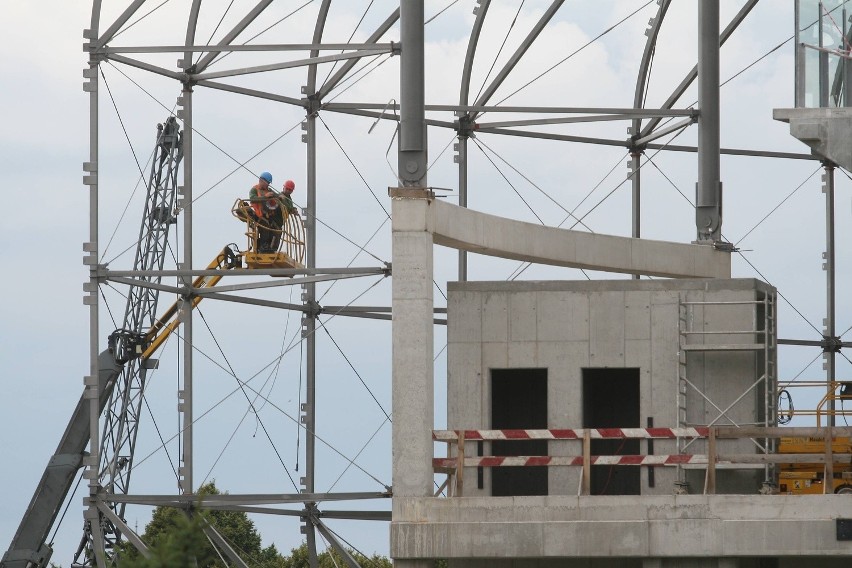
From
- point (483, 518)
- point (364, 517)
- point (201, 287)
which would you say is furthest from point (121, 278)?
point (483, 518)

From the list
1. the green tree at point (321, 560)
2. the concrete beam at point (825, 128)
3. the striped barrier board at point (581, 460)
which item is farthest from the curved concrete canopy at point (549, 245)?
the green tree at point (321, 560)

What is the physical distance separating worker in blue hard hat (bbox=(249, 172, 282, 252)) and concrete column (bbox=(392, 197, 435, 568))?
42.2 ft

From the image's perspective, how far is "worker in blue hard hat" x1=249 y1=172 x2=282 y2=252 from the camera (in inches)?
1633

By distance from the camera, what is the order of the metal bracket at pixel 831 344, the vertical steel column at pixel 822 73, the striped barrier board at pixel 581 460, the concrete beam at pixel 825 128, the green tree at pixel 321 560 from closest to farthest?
the concrete beam at pixel 825 128 → the vertical steel column at pixel 822 73 → the striped barrier board at pixel 581 460 → the metal bracket at pixel 831 344 → the green tree at pixel 321 560

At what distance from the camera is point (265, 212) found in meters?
41.7

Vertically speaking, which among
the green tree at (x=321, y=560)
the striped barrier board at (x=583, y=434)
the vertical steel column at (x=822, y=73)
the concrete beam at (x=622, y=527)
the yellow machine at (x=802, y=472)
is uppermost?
the vertical steel column at (x=822, y=73)

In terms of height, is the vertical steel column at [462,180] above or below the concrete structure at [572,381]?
above

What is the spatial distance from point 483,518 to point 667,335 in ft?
21.2

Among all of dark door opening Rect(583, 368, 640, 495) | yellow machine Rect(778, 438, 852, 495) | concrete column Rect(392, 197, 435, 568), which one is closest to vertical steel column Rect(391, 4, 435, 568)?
concrete column Rect(392, 197, 435, 568)

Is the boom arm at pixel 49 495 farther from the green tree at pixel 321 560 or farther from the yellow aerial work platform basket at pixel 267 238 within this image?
the green tree at pixel 321 560

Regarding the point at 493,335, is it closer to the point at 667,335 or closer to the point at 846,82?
the point at 667,335

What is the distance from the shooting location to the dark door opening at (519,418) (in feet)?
108

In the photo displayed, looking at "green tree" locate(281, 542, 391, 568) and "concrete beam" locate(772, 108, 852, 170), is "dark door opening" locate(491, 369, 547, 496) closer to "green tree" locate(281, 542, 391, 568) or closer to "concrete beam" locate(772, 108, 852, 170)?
"concrete beam" locate(772, 108, 852, 170)

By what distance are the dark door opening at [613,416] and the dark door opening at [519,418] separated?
949 millimetres
